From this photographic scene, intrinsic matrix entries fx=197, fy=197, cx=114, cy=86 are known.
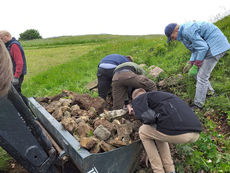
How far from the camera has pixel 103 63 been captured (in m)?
3.71

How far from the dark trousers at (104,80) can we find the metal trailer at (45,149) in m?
1.46

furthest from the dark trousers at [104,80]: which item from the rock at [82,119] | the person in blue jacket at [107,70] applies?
the rock at [82,119]

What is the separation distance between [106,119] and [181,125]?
1.01 m

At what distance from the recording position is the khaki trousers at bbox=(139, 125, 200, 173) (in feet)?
6.93

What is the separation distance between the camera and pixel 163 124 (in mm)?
2033

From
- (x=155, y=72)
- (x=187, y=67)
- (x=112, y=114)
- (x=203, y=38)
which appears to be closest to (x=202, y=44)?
(x=203, y=38)

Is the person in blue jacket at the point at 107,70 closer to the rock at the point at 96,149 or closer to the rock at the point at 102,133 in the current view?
the rock at the point at 102,133

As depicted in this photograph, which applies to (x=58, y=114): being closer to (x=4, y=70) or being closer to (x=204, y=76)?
(x=4, y=70)

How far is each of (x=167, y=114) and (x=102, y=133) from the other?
75 cm

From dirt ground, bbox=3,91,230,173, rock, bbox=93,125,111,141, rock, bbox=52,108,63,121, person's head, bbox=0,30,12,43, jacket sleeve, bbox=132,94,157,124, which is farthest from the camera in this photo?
person's head, bbox=0,30,12,43

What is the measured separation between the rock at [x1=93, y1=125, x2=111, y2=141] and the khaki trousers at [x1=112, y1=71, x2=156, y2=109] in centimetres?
96

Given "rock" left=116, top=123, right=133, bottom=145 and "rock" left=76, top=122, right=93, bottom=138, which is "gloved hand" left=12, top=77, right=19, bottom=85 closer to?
"rock" left=76, top=122, right=93, bottom=138

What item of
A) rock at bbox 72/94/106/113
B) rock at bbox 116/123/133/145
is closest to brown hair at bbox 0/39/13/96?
rock at bbox 116/123/133/145

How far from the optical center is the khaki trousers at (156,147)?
6.93 feet
